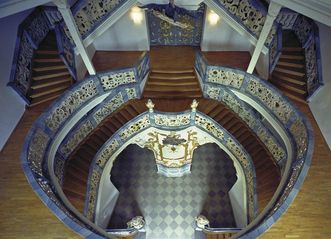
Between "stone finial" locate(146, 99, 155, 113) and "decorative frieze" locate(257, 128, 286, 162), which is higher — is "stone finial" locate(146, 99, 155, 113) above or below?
above

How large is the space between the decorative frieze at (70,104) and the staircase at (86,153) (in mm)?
1372

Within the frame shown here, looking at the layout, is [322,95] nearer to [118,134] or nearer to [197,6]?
[197,6]

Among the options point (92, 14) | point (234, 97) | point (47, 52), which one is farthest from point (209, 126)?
point (47, 52)

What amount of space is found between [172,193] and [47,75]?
6.01 meters

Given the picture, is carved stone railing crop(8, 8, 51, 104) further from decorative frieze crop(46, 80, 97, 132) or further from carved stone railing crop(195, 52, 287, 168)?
carved stone railing crop(195, 52, 287, 168)

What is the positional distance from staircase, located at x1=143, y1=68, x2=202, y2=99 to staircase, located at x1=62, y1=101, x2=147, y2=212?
0.57 metres

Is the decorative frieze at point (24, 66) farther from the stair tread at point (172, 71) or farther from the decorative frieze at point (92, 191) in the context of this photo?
the stair tread at point (172, 71)

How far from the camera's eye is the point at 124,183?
11375 millimetres

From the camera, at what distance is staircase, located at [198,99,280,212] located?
8.70 metres

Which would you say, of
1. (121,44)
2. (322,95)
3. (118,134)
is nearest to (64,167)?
(118,134)

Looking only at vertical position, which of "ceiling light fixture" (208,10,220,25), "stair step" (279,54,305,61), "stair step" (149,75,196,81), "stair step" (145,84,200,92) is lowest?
"stair step" (145,84,200,92)

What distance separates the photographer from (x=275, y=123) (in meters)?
7.77

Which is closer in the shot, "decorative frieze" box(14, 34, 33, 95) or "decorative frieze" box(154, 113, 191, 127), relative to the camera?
"decorative frieze" box(14, 34, 33, 95)

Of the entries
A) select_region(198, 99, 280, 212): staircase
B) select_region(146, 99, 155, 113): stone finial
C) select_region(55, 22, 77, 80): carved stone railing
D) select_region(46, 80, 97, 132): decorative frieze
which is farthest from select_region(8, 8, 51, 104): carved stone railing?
select_region(198, 99, 280, 212): staircase
